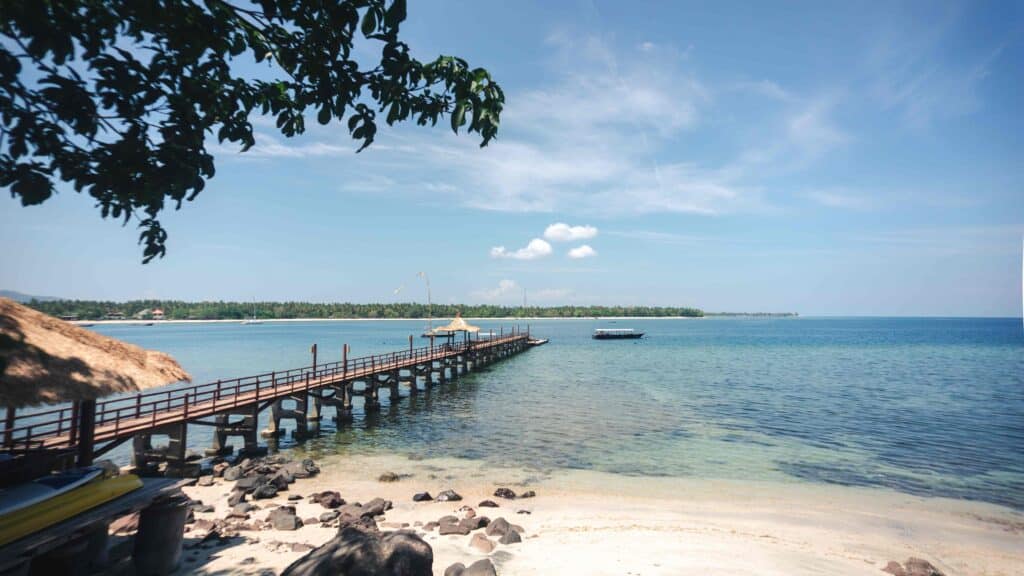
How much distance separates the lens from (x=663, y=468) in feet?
68.7

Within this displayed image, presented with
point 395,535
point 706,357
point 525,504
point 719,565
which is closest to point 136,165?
point 395,535

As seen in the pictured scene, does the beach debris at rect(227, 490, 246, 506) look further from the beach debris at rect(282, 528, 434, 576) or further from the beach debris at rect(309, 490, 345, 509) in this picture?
the beach debris at rect(282, 528, 434, 576)

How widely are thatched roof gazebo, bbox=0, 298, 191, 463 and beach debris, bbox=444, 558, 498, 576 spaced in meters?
7.25

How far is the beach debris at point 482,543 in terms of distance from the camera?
12.4 metres

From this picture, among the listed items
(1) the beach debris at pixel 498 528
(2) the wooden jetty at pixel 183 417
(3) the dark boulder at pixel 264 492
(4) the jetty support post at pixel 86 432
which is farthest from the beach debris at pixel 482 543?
(4) the jetty support post at pixel 86 432

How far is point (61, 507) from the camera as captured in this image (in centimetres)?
838

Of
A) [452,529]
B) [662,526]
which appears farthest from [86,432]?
[662,526]

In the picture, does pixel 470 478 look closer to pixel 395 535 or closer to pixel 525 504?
pixel 525 504

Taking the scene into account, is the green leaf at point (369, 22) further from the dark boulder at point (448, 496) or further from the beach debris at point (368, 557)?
the dark boulder at point (448, 496)

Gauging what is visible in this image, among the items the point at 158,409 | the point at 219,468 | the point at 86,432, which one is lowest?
the point at 219,468

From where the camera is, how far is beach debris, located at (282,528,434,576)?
780cm

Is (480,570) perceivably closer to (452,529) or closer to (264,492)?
(452,529)

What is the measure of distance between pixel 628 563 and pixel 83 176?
12370mm

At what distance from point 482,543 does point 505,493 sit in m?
4.72
